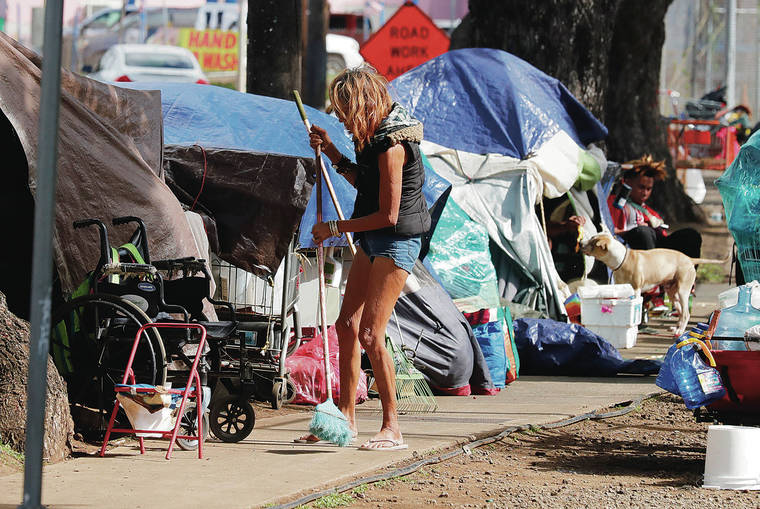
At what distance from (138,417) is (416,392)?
7.55 feet

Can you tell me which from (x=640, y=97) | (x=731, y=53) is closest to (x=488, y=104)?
(x=640, y=97)

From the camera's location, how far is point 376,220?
6.07m

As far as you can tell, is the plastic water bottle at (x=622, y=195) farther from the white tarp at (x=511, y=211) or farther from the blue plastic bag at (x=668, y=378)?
the blue plastic bag at (x=668, y=378)

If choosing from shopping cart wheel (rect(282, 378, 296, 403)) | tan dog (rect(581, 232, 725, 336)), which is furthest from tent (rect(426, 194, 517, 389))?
shopping cart wheel (rect(282, 378, 296, 403))

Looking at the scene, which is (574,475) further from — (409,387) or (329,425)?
(409,387)

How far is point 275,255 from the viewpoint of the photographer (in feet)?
24.2

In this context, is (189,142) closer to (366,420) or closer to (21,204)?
(21,204)

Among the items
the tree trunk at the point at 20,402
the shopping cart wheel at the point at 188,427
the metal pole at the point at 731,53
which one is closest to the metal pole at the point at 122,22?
the metal pole at the point at 731,53

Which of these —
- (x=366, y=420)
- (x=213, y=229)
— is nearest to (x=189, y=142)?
(x=213, y=229)

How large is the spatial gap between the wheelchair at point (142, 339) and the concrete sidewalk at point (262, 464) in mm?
237

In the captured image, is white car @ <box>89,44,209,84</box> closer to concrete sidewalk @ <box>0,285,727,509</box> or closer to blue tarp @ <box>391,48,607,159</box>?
blue tarp @ <box>391,48,607,159</box>

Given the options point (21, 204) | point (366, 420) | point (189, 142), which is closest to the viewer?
point (21, 204)

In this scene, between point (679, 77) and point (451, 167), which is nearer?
point (451, 167)

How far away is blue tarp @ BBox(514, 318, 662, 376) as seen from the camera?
9781 millimetres
